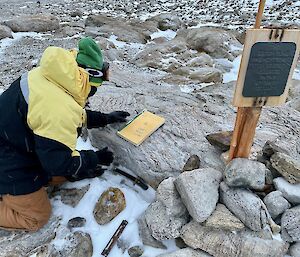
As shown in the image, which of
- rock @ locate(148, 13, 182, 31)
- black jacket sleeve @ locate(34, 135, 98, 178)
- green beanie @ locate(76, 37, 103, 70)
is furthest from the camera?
rock @ locate(148, 13, 182, 31)

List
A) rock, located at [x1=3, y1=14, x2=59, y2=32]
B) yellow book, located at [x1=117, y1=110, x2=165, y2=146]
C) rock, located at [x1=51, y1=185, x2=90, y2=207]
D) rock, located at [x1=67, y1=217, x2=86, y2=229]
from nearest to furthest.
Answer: rock, located at [x1=67, y1=217, x2=86, y2=229], rock, located at [x1=51, y1=185, x2=90, y2=207], yellow book, located at [x1=117, y1=110, x2=165, y2=146], rock, located at [x1=3, y1=14, x2=59, y2=32]

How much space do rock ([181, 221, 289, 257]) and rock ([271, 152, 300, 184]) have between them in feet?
1.77

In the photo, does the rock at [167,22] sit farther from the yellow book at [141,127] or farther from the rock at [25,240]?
the rock at [25,240]

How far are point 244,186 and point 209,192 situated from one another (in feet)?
0.97

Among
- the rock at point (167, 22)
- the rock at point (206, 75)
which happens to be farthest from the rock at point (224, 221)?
the rock at point (167, 22)

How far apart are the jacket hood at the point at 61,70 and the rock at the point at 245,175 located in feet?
4.64

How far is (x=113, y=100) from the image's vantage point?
15.0ft

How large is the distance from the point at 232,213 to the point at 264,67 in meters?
1.19

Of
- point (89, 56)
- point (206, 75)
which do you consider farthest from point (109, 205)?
point (206, 75)

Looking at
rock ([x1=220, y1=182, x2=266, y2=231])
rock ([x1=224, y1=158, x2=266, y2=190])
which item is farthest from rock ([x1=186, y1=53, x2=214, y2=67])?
rock ([x1=220, y1=182, x2=266, y2=231])

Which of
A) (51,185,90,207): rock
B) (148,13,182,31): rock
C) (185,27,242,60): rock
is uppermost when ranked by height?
(51,185,90,207): rock

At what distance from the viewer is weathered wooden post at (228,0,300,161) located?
2.48m

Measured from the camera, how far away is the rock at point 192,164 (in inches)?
130

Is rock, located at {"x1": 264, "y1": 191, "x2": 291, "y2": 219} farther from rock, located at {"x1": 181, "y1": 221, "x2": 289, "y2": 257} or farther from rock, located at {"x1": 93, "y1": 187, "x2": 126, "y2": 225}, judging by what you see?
rock, located at {"x1": 93, "y1": 187, "x2": 126, "y2": 225}
